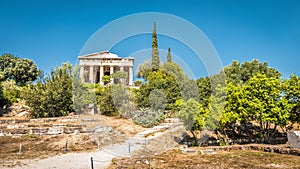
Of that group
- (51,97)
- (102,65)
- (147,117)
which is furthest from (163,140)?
(102,65)

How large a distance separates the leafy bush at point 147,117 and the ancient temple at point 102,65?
630 inches

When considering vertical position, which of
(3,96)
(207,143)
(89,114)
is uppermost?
(3,96)

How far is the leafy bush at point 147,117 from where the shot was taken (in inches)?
819

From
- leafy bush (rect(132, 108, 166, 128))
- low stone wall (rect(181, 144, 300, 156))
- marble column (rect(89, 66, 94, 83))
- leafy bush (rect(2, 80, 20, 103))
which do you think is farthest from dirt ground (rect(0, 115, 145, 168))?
marble column (rect(89, 66, 94, 83))

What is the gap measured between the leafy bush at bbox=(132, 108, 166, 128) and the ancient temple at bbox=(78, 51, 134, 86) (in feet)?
52.5

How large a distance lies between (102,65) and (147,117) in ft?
72.5

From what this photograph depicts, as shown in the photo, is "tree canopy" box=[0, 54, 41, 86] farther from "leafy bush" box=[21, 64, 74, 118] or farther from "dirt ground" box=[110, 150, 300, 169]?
"dirt ground" box=[110, 150, 300, 169]

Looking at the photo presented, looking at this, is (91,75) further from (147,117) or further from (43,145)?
(43,145)

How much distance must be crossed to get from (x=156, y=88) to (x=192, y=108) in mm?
9494

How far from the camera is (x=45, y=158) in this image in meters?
10.7

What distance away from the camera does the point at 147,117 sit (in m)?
21.3

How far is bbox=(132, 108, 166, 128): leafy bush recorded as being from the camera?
20.8 metres

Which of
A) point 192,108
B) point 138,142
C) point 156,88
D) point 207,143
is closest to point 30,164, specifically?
point 138,142

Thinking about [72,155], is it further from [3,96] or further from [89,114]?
[3,96]
